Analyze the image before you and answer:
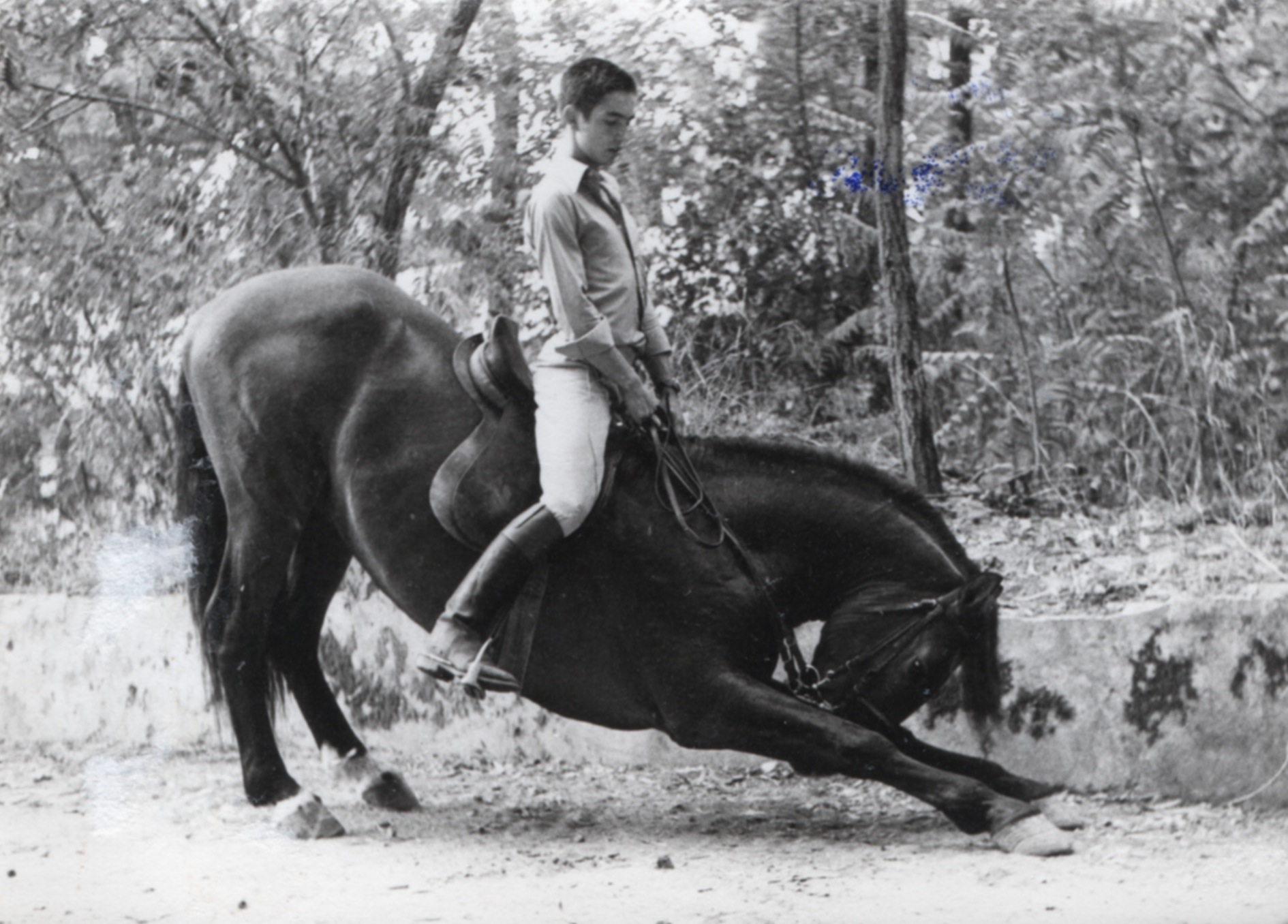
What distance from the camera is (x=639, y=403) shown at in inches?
143

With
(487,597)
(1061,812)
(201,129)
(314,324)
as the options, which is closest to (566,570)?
(487,597)

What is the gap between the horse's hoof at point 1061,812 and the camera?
3.55 meters

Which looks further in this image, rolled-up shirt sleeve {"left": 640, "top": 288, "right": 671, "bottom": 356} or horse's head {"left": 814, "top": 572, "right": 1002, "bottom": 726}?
rolled-up shirt sleeve {"left": 640, "top": 288, "right": 671, "bottom": 356}

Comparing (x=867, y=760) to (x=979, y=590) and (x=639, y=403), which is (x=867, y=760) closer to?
(x=979, y=590)

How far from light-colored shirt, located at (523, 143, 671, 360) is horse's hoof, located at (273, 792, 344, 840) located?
1.57 metres

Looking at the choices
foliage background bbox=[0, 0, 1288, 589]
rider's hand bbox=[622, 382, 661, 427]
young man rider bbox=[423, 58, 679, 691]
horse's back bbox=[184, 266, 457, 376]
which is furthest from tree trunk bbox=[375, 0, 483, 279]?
rider's hand bbox=[622, 382, 661, 427]

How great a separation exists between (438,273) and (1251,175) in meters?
2.56

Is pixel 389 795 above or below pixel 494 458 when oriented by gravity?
below

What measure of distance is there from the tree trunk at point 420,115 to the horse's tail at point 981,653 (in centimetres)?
210

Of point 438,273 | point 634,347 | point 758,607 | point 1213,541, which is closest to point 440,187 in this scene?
point 438,273

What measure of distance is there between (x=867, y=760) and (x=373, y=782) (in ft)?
4.99

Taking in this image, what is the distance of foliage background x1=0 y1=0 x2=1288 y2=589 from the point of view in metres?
3.81

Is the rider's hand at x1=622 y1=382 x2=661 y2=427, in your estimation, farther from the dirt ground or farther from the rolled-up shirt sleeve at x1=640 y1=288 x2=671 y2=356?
the dirt ground

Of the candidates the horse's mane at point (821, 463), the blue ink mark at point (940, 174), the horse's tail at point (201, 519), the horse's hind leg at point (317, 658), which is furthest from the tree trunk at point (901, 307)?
the horse's tail at point (201, 519)
